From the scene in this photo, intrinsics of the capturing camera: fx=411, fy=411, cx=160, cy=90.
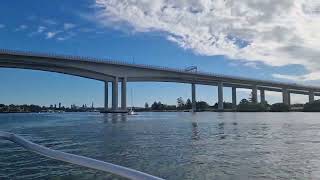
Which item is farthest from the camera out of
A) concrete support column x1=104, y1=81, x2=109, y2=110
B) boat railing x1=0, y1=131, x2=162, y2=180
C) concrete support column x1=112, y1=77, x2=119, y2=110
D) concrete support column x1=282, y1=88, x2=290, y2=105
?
concrete support column x1=282, y1=88, x2=290, y2=105

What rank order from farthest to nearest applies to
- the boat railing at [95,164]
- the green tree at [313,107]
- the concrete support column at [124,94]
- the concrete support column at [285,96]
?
the concrete support column at [285,96], the green tree at [313,107], the concrete support column at [124,94], the boat railing at [95,164]

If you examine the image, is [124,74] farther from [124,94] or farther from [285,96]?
[285,96]

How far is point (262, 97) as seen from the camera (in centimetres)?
18288

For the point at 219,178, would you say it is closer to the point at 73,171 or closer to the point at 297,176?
the point at 297,176

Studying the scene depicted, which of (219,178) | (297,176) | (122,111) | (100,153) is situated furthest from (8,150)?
(122,111)

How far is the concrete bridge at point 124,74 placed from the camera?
356 ft

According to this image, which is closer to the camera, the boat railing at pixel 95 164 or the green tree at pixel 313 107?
the boat railing at pixel 95 164

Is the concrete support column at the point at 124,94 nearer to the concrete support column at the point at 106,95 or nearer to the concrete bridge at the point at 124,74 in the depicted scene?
the concrete bridge at the point at 124,74

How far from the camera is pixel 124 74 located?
129 metres

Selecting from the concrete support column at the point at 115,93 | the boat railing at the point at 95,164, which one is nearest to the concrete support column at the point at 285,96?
the concrete support column at the point at 115,93

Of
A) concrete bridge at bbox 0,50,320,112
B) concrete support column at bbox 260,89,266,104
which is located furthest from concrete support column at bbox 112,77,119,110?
concrete support column at bbox 260,89,266,104

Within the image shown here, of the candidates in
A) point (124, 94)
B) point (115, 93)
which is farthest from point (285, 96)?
point (115, 93)

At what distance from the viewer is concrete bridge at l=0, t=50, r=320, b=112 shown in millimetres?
108438

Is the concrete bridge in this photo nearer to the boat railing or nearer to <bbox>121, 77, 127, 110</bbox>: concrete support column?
<bbox>121, 77, 127, 110</bbox>: concrete support column
